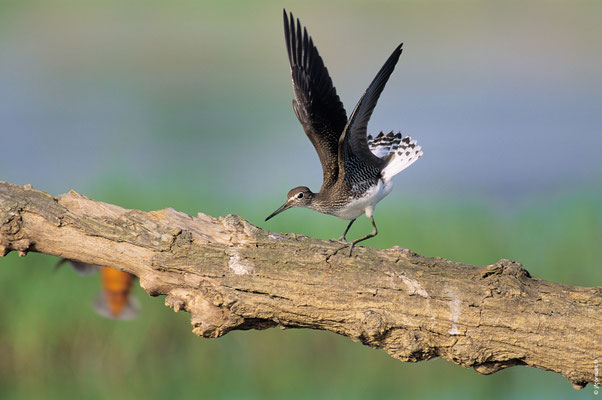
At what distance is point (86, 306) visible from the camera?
27.1 ft

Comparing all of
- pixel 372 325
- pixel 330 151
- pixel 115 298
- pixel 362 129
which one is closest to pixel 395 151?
pixel 330 151

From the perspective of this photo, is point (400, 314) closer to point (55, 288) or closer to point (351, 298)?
point (351, 298)

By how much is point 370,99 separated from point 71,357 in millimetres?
5150

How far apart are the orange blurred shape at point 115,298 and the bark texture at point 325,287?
3328mm

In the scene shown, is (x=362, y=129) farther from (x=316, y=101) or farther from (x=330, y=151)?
(x=316, y=101)

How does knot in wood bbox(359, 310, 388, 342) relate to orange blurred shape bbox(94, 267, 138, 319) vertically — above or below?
below

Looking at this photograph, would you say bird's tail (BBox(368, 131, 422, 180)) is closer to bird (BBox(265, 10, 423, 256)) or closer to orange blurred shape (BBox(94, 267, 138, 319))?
bird (BBox(265, 10, 423, 256))

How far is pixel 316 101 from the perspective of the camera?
6.02 meters

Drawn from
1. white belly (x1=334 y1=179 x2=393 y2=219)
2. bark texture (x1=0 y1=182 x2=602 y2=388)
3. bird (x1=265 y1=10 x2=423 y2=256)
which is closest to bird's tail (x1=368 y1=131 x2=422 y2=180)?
bird (x1=265 y1=10 x2=423 y2=256)

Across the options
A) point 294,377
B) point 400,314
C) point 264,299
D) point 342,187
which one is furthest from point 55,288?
point 400,314

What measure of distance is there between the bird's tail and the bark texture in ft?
5.44

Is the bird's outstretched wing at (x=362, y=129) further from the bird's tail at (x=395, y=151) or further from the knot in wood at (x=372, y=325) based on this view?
the knot in wood at (x=372, y=325)

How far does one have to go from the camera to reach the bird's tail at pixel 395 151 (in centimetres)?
607

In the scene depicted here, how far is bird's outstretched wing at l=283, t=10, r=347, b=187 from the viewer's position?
5.91m
